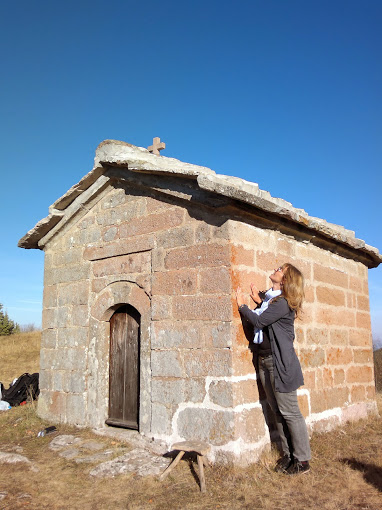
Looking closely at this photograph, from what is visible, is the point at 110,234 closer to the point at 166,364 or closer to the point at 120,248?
the point at 120,248

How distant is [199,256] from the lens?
16.7 ft

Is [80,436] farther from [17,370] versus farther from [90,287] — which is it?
[17,370]

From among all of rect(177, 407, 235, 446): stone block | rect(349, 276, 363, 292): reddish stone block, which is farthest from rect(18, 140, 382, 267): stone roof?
rect(177, 407, 235, 446): stone block

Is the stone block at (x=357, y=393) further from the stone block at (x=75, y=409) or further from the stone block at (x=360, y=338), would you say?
the stone block at (x=75, y=409)

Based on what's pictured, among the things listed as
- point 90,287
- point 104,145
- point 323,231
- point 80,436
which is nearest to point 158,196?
point 104,145

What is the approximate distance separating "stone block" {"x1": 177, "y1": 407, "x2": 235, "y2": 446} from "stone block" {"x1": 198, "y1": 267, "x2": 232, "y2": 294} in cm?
126

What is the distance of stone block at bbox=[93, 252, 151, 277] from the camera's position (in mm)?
5699

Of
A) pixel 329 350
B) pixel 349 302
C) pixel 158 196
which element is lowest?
pixel 329 350

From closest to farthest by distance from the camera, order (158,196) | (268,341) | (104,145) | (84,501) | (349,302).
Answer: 1. (84,501)
2. (268,341)
3. (158,196)
4. (104,145)
5. (349,302)

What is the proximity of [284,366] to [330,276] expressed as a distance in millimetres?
2597

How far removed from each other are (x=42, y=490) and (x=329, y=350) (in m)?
4.09

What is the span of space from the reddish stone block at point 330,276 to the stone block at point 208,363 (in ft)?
7.37

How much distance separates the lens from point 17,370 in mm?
15180

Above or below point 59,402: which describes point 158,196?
above
